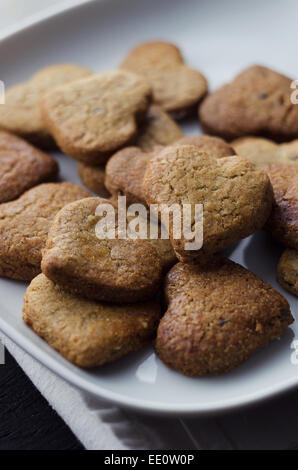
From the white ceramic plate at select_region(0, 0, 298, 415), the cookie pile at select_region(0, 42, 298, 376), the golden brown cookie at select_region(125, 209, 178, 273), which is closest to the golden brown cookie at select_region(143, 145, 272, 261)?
the cookie pile at select_region(0, 42, 298, 376)

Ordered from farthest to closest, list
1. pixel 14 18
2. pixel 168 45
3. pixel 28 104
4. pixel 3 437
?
pixel 14 18 → pixel 168 45 → pixel 28 104 → pixel 3 437

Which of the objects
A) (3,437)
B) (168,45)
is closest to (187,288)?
(3,437)

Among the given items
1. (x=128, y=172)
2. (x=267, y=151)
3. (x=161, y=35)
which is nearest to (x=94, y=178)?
(x=128, y=172)

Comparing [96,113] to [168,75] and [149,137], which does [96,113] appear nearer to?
[149,137]

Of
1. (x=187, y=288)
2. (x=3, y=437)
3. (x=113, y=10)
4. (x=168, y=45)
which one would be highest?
(x=113, y=10)

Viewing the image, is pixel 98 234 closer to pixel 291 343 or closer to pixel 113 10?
pixel 291 343

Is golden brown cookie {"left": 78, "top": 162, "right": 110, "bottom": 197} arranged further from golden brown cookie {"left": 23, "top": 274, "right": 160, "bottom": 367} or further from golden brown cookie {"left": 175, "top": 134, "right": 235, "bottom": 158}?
golden brown cookie {"left": 23, "top": 274, "right": 160, "bottom": 367}
